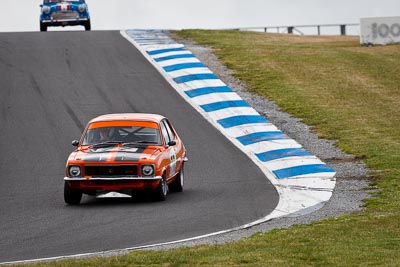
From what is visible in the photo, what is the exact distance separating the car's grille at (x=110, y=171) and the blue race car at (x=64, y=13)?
2232cm

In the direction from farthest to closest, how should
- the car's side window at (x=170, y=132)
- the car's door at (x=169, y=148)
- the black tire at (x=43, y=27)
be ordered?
the black tire at (x=43, y=27)
the car's side window at (x=170, y=132)
the car's door at (x=169, y=148)

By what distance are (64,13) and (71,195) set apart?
22398 millimetres

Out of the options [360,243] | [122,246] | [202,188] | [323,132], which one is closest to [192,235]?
[122,246]

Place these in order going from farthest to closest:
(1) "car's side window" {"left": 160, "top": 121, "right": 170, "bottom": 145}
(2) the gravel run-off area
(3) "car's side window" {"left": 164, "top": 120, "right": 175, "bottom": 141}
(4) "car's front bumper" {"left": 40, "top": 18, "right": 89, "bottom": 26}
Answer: (4) "car's front bumper" {"left": 40, "top": 18, "right": 89, "bottom": 26}
(3) "car's side window" {"left": 164, "top": 120, "right": 175, "bottom": 141}
(1) "car's side window" {"left": 160, "top": 121, "right": 170, "bottom": 145}
(2) the gravel run-off area

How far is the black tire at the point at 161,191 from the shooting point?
14.9m

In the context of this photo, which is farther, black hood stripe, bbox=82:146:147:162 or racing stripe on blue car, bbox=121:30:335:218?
racing stripe on blue car, bbox=121:30:335:218

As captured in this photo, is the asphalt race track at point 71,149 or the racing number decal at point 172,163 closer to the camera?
the asphalt race track at point 71,149

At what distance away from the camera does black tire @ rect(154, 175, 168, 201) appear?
1492cm

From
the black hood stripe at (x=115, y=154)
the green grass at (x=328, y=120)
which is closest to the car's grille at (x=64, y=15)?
the green grass at (x=328, y=120)

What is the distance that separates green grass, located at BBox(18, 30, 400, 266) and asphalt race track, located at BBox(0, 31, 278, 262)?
4.69ft

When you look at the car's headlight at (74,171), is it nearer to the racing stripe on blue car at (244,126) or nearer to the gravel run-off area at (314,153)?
the racing stripe on blue car at (244,126)

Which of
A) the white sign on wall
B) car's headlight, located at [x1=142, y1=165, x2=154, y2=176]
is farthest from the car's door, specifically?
the white sign on wall

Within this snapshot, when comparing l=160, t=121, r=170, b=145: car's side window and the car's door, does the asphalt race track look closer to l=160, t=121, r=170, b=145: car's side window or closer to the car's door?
the car's door

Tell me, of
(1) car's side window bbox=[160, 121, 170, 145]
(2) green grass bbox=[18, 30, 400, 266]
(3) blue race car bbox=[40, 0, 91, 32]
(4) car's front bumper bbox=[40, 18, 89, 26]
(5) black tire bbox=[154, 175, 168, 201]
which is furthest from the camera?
(4) car's front bumper bbox=[40, 18, 89, 26]
